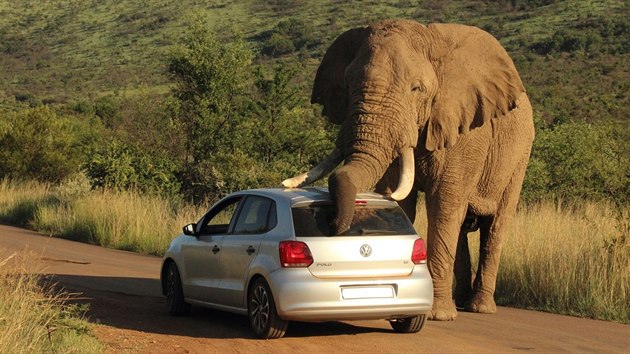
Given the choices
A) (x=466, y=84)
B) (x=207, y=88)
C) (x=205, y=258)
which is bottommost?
(x=207, y=88)

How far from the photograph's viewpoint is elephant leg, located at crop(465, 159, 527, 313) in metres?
12.5

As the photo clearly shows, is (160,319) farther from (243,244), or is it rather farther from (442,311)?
(442,311)

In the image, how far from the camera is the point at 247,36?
3553 inches

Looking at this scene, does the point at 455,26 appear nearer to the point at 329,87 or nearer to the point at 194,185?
the point at 329,87

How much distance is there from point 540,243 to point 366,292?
215 inches

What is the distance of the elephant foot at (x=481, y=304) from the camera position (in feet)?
40.7

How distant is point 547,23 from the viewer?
238 feet

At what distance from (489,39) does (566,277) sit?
2.95 m

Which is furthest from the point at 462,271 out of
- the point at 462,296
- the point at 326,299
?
the point at 326,299

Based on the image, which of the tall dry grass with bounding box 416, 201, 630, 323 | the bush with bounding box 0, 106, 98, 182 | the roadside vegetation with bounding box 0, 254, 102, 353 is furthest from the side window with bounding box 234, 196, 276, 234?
the bush with bounding box 0, 106, 98, 182

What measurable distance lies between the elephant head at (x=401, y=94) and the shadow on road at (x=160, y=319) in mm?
1272

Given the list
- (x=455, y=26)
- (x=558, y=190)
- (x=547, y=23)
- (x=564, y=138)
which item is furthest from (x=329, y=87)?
(x=547, y=23)

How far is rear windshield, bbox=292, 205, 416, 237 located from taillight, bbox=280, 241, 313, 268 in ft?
0.39

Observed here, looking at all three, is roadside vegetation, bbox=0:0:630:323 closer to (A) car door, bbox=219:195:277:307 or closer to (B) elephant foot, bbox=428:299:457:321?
(B) elephant foot, bbox=428:299:457:321
